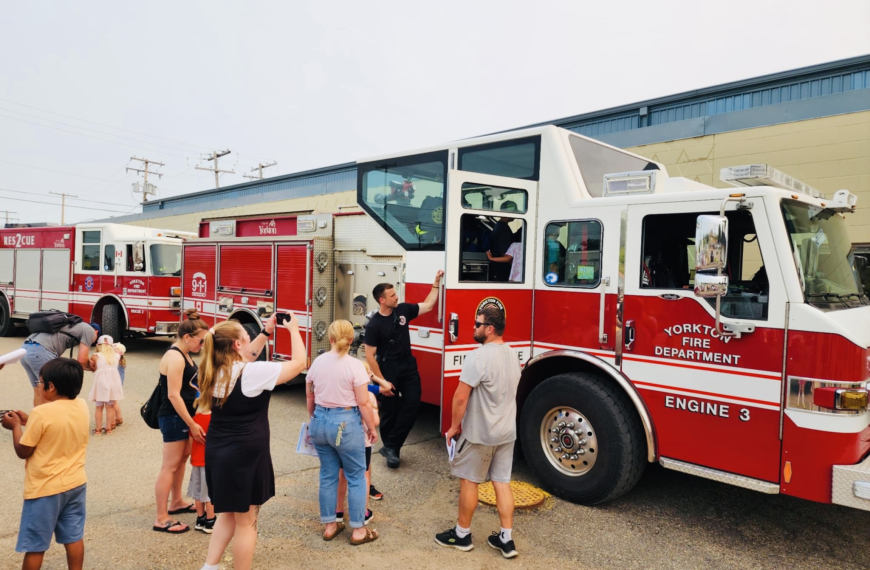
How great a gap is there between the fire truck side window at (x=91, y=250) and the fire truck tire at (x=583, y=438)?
1096 centimetres

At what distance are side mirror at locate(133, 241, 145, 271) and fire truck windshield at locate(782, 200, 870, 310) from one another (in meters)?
11.2

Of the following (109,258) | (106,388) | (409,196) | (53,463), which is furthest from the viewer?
(109,258)

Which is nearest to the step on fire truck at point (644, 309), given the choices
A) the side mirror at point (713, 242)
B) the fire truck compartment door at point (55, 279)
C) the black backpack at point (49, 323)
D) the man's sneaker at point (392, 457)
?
the side mirror at point (713, 242)

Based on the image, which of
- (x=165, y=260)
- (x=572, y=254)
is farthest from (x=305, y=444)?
(x=165, y=260)

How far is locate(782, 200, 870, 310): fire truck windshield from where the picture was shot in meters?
3.83

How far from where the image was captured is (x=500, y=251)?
17.4 ft

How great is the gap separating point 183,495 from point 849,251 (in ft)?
18.8

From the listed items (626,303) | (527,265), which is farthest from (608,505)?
(527,265)

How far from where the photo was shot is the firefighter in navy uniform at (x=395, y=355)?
16.9 feet

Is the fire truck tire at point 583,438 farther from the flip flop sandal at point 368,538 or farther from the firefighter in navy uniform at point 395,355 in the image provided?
the flip flop sandal at point 368,538

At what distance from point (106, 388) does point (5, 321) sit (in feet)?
34.0

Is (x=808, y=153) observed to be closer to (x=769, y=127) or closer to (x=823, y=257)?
(x=769, y=127)

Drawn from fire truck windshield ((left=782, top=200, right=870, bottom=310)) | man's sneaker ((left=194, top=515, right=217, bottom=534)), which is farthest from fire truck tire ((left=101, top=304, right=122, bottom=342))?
fire truck windshield ((left=782, top=200, right=870, bottom=310))

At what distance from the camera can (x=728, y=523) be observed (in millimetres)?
4434
